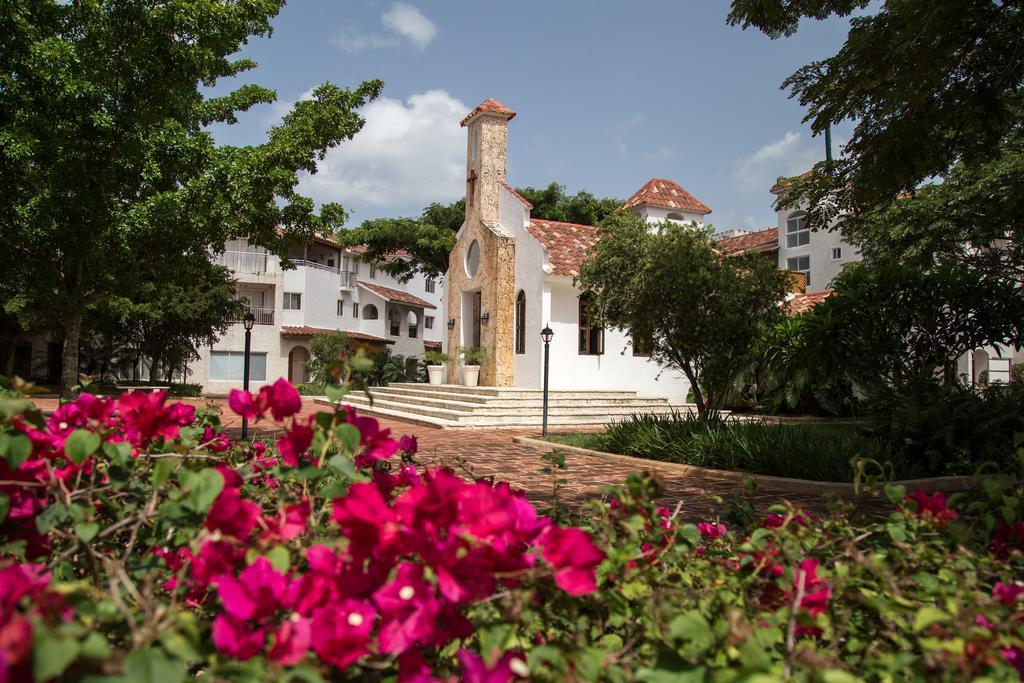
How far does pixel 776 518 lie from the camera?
2.52 m

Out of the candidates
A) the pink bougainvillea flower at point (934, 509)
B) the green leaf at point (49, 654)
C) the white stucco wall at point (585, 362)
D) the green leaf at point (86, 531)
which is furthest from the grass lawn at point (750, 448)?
the white stucco wall at point (585, 362)

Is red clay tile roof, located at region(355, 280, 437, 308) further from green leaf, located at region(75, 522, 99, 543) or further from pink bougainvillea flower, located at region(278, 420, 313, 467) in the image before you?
green leaf, located at region(75, 522, 99, 543)

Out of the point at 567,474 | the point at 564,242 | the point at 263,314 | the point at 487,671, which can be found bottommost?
the point at 567,474

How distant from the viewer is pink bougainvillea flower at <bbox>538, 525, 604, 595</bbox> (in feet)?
4.53

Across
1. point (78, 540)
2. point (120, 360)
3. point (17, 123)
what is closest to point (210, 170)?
point (17, 123)

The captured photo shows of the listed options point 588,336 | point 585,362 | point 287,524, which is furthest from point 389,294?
point 287,524

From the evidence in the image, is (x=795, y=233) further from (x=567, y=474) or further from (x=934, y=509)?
(x=934, y=509)

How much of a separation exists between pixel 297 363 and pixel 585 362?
90.3ft

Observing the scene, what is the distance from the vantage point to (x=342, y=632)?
123 centimetres

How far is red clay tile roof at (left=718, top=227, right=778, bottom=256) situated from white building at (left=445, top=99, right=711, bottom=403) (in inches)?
621

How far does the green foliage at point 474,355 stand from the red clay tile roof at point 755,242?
18174mm

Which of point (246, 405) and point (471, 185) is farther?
point (471, 185)

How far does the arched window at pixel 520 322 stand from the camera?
821 inches

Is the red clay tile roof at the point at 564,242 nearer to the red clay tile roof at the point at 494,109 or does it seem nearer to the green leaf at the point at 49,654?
the red clay tile roof at the point at 494,109
